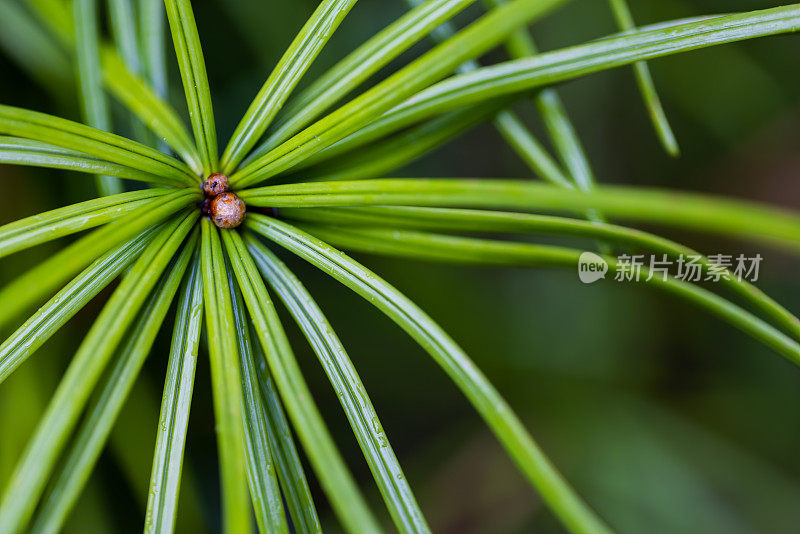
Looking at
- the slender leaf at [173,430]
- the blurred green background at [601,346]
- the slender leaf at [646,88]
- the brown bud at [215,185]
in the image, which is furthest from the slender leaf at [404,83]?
the blurred green background at [601,346]

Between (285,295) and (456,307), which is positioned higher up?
(456,307)

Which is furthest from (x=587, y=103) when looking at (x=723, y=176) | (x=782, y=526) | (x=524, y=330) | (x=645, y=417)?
(x=782, y=526)

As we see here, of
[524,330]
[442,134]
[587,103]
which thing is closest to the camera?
[442,134]

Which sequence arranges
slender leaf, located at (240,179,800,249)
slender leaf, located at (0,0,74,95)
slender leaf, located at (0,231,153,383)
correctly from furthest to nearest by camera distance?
slender leaf, located at (0,0,74,95) < slender leaf, located at (0,231,153,383) < slender leaf, located at (240,179,800,249)

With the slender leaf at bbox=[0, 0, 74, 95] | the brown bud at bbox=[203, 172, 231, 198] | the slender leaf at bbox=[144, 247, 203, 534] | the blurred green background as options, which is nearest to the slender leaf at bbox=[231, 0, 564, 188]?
the brown bud at bbox=[203, 172, 231, 198]

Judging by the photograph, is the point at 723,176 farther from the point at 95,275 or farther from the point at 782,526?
the point at 95,275

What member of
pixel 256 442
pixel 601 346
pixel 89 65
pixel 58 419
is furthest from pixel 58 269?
pixel 601 346

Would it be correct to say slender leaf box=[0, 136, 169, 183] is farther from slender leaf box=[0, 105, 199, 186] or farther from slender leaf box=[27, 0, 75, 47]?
slender leaf box=[27, 0, 75, 47]
